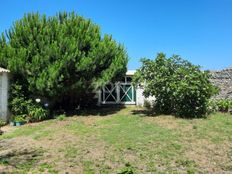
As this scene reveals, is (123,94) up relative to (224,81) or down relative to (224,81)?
down

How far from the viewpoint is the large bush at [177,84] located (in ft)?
46.2

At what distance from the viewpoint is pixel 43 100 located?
1667cm

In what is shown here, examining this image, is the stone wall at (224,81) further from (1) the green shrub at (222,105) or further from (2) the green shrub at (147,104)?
(2) the green shrub at (147,104)

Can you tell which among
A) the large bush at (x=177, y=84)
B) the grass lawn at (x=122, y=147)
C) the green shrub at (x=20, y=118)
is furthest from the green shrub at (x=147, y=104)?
the green shrub at (x=20, y=118)

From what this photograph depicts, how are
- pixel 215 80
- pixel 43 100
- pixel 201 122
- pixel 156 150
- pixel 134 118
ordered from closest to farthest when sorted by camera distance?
pixel 156 150, pixel 201 122, pixel 134 118, pixel 43 100, pixel 215 80

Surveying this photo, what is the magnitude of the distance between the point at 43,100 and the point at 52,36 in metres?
3.36

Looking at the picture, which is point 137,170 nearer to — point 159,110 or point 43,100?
point 159,110

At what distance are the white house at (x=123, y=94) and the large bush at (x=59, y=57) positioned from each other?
334 centimetres

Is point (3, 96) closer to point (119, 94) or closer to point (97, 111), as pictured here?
point (97, 111)

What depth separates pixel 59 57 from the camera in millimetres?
15203

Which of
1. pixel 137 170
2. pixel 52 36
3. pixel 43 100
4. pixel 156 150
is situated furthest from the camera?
pixel 43 100

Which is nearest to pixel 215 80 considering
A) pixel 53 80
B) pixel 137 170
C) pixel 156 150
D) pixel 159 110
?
pixel 159 110

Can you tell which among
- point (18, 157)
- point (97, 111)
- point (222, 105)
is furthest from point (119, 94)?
point (18, 157)

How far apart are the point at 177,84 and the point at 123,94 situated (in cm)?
684
